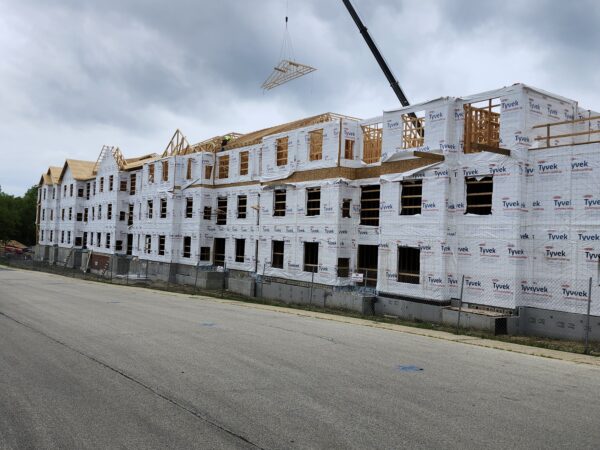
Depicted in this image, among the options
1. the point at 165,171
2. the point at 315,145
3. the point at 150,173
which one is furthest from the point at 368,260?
the point at 150,173

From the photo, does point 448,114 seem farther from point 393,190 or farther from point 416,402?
point 416,402

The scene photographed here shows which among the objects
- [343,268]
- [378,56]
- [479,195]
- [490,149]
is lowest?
[343,268]

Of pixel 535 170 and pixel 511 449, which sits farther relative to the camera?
pixel 535 170

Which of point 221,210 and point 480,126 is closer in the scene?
point 480,126

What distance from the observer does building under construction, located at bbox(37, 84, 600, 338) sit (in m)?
18.5

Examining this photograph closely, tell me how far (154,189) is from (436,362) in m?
38.7

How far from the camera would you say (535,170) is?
761 inches

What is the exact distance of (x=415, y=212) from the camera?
2347 cm

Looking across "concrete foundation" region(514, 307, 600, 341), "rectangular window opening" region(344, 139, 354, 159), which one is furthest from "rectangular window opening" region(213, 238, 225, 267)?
"concrete foundation" region(514, 307, 600, 341)

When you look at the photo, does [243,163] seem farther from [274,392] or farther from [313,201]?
[274,392]

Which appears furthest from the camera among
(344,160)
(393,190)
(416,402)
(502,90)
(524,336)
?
(344,160)

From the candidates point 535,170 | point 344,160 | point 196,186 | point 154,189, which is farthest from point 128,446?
point 154,189

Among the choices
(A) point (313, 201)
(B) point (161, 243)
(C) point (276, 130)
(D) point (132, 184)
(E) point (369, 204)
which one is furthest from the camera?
(D) point (132, 184)

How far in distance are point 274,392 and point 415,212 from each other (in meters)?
16.1
